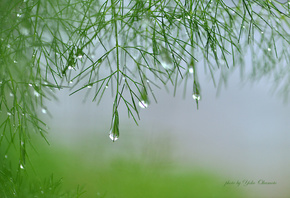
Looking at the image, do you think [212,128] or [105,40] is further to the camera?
[212,128]

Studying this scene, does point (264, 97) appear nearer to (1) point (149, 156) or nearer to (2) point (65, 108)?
(1) point (149, 156)

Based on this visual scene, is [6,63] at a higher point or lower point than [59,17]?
lower

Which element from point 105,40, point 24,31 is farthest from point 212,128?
point 24,31

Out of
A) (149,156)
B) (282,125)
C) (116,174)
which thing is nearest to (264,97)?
(282,125)

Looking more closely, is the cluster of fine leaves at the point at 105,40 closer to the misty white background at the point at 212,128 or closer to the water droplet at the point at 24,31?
the water droplet at the point at 24,31

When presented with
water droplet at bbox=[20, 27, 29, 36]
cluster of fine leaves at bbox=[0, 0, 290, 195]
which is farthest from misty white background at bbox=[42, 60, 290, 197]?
water droplet at bbox=[20, 27, 29, 36]

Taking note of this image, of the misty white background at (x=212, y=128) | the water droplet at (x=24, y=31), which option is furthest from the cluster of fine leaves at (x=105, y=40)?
the misty white background at (x=212, y=128)

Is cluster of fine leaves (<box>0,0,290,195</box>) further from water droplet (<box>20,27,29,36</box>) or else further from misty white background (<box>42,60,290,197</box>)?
misty white background (<box>42,60,290,197</box>)

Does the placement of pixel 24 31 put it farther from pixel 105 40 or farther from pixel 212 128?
pixel 212 128

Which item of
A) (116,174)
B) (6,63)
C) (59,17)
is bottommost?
(116,174)

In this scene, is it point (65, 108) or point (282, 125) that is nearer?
point (65, 108)

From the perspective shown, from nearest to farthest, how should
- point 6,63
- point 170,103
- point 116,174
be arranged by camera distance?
point 6,63 < point 116,174 < point 170,103
